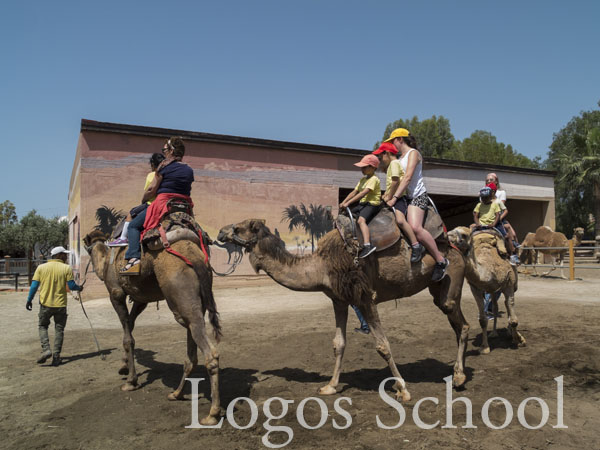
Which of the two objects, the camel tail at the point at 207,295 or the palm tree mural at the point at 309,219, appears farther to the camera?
the palm tree mural at the point at 309,219

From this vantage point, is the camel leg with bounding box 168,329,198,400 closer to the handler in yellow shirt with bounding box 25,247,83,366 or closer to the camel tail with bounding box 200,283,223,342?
the camel tail with bounding box 200,283,223,342

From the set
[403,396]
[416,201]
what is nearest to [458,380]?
[403,396]

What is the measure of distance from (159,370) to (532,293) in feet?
41.4

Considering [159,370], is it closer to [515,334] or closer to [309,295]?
[515,334]

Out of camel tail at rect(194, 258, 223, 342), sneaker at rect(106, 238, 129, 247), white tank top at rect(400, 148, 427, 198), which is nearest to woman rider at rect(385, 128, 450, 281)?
white tank top at rect(400, 148, 427, 198)

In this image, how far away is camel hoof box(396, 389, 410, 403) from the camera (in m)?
5.01

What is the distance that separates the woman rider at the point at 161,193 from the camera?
5445mm

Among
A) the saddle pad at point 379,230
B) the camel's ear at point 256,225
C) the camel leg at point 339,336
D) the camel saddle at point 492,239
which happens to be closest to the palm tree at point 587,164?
the camel saddle at point 492,239

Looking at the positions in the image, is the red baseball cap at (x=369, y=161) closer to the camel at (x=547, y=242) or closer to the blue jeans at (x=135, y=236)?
the blue jeans at (x=135, y=236)

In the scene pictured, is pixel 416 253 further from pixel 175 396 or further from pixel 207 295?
pixel 175 396

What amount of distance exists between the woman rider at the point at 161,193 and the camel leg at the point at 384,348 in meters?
2.72

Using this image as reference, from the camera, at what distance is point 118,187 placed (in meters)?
16.5

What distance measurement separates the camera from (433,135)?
2126 inches

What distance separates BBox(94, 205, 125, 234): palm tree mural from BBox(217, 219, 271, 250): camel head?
12370 millimetres
